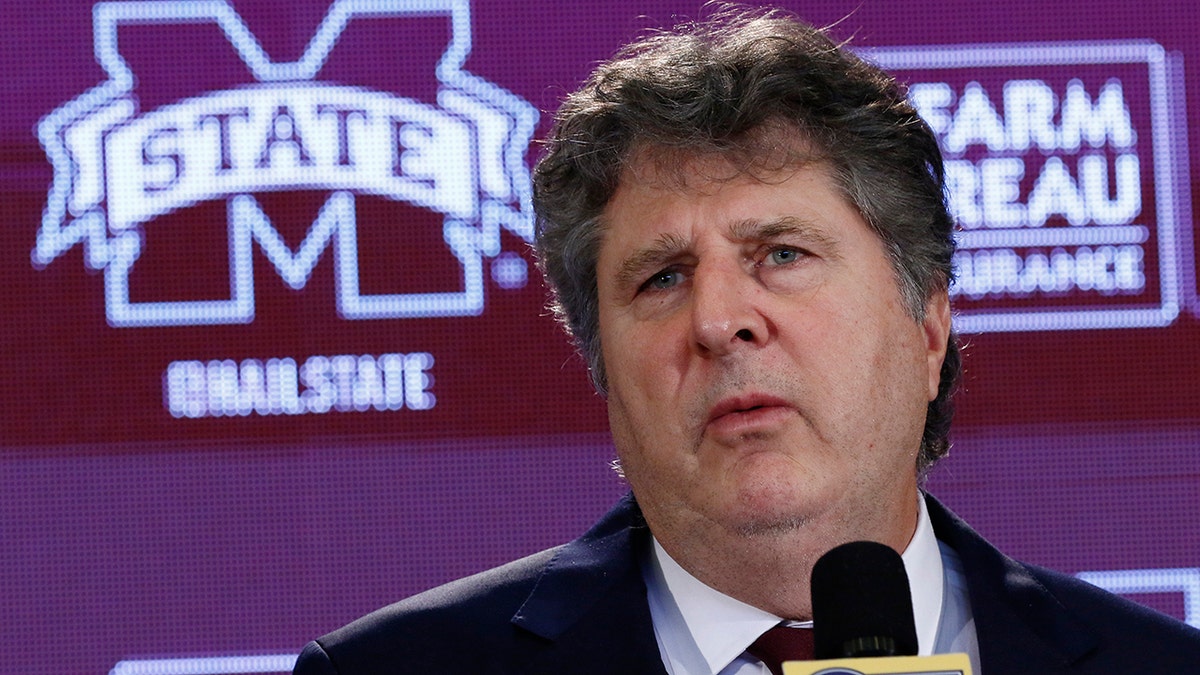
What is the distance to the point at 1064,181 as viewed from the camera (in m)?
2.87

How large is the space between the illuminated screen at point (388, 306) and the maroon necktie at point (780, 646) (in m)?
1.14

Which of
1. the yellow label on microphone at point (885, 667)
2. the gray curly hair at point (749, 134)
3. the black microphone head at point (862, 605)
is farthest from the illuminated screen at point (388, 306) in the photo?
the yellow label on microphone at point (885, 667)

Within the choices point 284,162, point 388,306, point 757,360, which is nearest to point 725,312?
point 757,360

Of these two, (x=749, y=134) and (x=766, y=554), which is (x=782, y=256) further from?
(x=766, y=554)

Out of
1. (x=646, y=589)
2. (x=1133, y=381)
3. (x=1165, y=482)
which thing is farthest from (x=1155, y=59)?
(x=646, y=589)

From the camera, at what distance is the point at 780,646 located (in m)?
1.69

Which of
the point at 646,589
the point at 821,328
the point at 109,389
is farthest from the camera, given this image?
the point at 109,389

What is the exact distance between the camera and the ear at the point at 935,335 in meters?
1.88

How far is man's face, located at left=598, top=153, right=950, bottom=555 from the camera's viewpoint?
163 centimetres

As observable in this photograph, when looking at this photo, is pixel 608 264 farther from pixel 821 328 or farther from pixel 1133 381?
pixel 1133 381

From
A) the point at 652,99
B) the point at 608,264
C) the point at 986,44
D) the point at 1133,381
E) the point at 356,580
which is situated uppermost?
the point at 986,44

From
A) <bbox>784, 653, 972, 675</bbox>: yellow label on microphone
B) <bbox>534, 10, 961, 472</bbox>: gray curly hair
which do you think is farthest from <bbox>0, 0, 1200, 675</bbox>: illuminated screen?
<bbox>784, 653, 972, 675</bbox>: yellow label on microphone

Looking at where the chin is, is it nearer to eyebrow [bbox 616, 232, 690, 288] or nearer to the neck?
the neck

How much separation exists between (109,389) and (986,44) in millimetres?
1657
